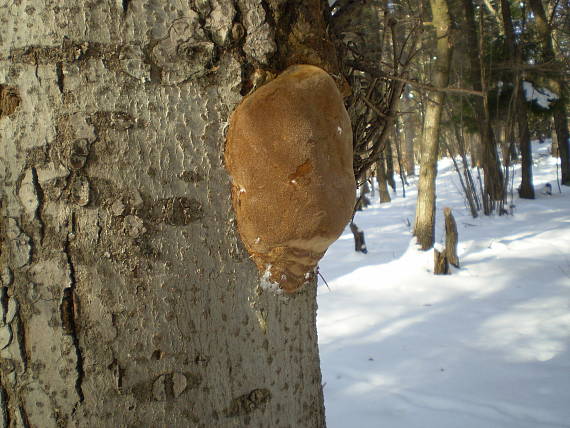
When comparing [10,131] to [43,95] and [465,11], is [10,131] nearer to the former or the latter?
[43,95]

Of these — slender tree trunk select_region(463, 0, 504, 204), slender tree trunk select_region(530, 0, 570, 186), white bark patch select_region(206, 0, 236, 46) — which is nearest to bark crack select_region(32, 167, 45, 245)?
white bark patch select_region(206, 0, 236, 46)

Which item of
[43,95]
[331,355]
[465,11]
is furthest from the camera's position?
[465,11]

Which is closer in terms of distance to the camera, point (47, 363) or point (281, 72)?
point (47, 363)

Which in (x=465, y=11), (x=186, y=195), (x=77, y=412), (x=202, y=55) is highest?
(x=465, y=11)

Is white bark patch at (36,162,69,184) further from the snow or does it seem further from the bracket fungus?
the snow

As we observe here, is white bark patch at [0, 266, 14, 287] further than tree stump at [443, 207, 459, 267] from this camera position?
No

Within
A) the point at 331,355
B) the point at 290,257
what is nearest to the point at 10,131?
the point at 290,257

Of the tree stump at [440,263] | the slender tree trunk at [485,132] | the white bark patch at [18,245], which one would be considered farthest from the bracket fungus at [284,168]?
the slender tree trunk at [485,132]
